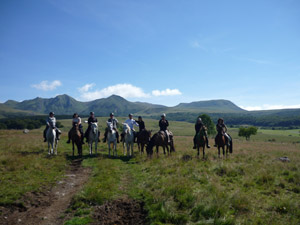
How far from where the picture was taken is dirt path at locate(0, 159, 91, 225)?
5895mm

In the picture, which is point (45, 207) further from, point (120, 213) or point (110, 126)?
point (110, 126)

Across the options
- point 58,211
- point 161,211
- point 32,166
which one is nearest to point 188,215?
point 161,211

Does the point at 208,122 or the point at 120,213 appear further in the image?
the point at 208,122

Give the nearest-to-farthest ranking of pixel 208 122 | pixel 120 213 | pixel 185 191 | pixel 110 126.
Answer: pixel 120 213 < pixel 185 191 < pixel 110 126 < pixel 208 122

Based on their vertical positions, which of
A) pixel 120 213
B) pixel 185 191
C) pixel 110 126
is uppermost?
pixel 110 126

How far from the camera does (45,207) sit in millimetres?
6801

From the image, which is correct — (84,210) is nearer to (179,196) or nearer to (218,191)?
(179,196)

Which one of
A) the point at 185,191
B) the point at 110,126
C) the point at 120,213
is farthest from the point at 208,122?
the point at 120,213

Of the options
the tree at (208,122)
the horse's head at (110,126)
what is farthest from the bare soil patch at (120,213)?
the tree at (208,122)

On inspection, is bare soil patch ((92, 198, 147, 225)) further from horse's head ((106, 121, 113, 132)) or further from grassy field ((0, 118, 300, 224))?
horse's head ((106, 121, 113, 132))

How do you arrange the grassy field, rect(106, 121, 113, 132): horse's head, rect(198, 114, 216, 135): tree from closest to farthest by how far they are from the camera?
the grassy field < rect(106, 121, 113, 132): horse's head < rect(198, 114, 216, 135): tree

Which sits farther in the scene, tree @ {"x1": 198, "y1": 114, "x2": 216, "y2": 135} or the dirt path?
tree @ {"x1": 198, "y1": 114, "x2": 216, "y2": 135}

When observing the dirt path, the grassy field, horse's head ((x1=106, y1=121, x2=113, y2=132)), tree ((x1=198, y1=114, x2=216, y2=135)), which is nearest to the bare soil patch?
the grassy field

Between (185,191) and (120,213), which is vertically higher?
(185,191)
